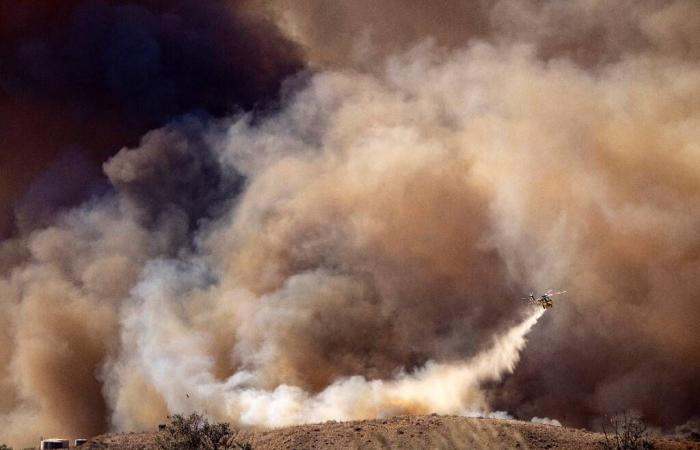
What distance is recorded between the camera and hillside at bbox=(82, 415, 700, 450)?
131ft

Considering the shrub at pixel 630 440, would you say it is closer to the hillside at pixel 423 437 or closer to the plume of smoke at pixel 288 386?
the hillside at pixel 423 437

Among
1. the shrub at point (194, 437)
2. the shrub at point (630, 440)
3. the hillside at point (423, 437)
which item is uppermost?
the shrub at point (194, 437)

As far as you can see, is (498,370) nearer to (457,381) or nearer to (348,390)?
(457,381)

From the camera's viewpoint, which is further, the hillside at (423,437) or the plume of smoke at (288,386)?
the plume of smoke at (288,386)

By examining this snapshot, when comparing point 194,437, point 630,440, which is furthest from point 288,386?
point 630,440

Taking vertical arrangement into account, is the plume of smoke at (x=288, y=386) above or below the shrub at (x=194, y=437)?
above

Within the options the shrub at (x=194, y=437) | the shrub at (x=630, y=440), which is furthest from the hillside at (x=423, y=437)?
the shrub at (x=194, y=437)

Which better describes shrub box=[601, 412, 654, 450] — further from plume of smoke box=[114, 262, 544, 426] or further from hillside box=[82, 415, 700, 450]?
plume of smoke box=[114, 262, 544, 426]

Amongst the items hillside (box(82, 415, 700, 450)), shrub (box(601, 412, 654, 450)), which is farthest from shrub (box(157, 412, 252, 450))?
shrub (box(601, 412, 654, 450))

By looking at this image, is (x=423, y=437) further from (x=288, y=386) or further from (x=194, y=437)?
(x=288, y=386)

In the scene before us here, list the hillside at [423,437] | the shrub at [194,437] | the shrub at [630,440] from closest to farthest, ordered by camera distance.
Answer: the shrub at [630,440]
the shrub at [194,437]
the hillside at [423,437]

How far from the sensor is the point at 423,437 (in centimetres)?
4125

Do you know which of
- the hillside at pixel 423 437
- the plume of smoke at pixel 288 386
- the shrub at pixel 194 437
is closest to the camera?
the shrub at pixel 194 437

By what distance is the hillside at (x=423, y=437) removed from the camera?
131 ft
